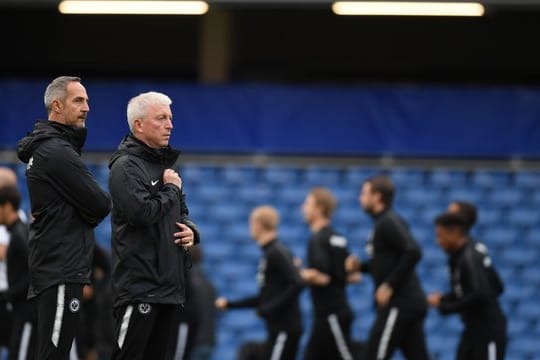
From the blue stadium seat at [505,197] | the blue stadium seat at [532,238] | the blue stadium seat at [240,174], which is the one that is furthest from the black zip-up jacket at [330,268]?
the blue stadium seat at [532,238]

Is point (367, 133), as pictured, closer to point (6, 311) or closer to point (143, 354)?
point (6, 311)

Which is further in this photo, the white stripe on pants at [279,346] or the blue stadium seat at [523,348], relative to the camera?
the blue stadium seat at [523,348]

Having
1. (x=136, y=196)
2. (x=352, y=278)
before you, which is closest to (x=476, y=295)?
(x=352, y=278)

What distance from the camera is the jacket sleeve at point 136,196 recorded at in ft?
24.3

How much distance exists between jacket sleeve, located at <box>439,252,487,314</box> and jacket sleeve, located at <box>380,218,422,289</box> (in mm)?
471

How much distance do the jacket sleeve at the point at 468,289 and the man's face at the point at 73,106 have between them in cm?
416

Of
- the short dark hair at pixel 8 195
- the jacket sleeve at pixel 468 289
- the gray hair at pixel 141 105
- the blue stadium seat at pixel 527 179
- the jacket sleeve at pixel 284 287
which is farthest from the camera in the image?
the blue stadium seat at pixel 527 179

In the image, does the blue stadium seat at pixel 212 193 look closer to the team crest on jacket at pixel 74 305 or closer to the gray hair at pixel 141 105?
the gray hair at pixel 141 105

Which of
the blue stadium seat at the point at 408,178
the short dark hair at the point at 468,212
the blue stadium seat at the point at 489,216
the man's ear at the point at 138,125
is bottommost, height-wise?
the blue stadium seat at the point at 489,216

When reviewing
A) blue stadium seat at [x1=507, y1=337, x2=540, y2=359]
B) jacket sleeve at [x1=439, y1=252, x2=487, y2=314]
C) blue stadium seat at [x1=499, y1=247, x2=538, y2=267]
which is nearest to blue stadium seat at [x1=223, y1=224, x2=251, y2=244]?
blue stadium seat at [x1=499, y1=247, x2=538, y2=267]

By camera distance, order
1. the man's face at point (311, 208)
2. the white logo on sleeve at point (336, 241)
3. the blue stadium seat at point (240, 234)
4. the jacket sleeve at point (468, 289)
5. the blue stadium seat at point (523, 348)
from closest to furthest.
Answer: the jacket sleeve at point (468, 289), the white logo on sleeve at point (336, 241), the man's face at point (311, 208), the blue stadium seat at point (523, 348), the blue stadium seat at point (240, 234)

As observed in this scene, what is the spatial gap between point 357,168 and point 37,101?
3991 mm

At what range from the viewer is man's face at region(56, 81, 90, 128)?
25.4 ft

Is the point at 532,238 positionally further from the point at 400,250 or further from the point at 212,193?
the point at 400,250
